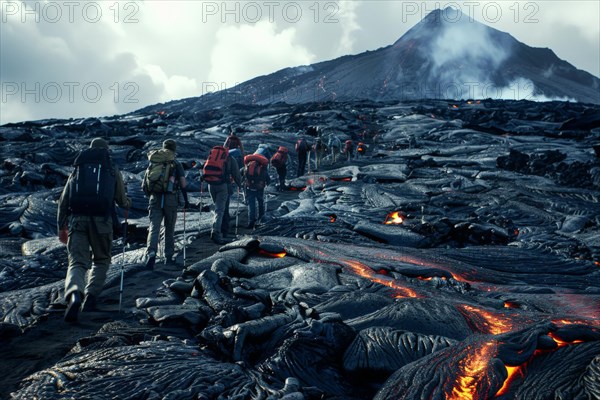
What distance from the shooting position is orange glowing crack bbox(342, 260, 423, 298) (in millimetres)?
6652

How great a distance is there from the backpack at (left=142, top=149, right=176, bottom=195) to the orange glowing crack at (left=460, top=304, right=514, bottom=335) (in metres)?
5.69

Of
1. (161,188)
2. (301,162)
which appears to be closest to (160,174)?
(161,188)

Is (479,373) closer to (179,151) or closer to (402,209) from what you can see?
(402,209)

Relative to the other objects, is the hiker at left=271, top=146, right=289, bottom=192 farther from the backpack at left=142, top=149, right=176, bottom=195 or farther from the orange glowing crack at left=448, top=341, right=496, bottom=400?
the orange glowing crack at left=448, top=341, right=496, bottom=400

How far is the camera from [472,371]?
4031mm

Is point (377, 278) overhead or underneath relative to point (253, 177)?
underneath

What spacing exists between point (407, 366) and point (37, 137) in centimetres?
3767

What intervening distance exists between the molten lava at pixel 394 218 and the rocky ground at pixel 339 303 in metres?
0.07

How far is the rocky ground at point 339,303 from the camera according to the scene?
4.03m

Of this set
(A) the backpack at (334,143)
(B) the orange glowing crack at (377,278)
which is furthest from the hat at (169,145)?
(A) the backpack at (334,143)

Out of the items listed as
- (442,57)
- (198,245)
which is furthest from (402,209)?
(442,57)

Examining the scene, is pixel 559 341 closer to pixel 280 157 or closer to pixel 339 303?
pixel 339 303

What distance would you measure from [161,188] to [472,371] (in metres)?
6.65

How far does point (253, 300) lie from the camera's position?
6.04 metres
